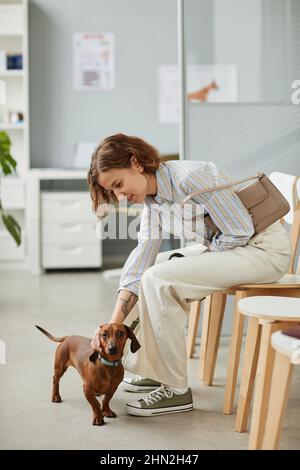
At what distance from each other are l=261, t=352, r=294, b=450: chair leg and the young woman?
1.97 ft

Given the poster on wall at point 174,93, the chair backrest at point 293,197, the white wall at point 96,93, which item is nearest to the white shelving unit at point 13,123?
the white wall at point 96,93

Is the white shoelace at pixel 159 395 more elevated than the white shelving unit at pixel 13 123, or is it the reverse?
the white shelving unit at pixel 13 123

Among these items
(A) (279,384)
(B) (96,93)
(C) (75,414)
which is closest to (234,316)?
(C) (75,414)

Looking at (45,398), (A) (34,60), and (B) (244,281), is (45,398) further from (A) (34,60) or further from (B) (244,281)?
(A) (34,60)

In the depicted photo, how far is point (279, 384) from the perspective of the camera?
1911 mm

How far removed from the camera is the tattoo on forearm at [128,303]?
257 centimetres

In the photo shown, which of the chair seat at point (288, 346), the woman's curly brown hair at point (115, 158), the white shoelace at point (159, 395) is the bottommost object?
the white shoelace at point (159, 395)

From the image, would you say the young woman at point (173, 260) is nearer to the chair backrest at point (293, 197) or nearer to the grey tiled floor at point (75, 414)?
the grey tiled floor at point (75, 414)

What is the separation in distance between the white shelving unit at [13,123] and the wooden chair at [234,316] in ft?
9.64

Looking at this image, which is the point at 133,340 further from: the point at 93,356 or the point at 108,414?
the point at 108,414

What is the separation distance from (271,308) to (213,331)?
735mm
